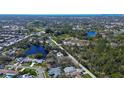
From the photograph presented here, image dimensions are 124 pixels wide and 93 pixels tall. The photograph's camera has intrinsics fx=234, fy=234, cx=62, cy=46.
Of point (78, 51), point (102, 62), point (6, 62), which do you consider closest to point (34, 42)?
point (78, 51)

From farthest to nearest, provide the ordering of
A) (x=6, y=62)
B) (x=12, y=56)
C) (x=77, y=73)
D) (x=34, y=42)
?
(x=34, y=42) < (x=12, y=56) < (x=6, y=62) < (x=77, y=73)

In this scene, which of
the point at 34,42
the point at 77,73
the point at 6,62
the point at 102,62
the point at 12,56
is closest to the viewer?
the point at 77,73

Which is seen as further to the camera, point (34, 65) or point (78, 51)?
point (78, 51)
